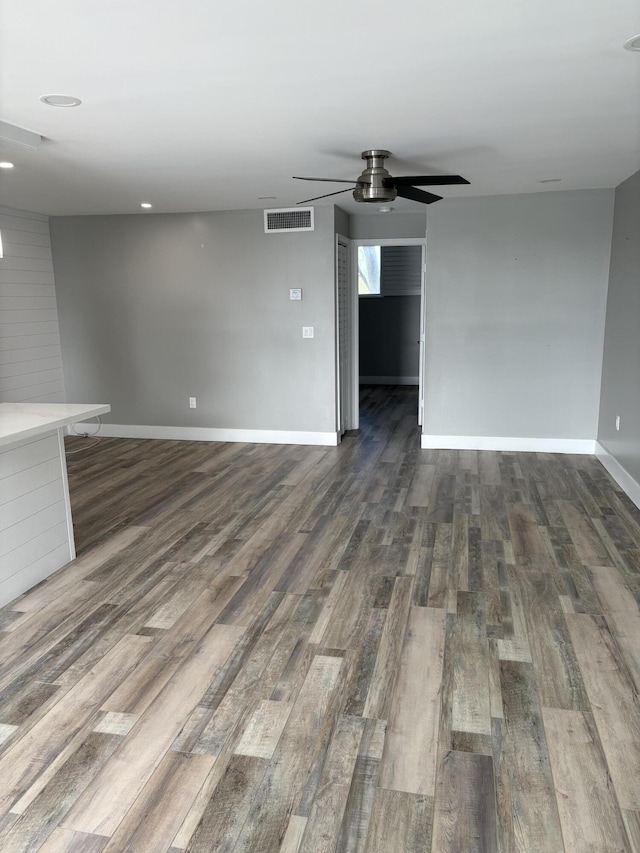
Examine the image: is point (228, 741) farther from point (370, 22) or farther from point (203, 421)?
point (203, 421)

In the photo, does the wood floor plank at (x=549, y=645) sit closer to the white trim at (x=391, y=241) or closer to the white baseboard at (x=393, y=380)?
the white trim at (x=391, y=241)

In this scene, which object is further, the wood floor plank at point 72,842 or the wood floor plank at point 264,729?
the wood floor plank at point 264,729

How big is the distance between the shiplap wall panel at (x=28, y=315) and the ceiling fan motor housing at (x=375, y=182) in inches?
149

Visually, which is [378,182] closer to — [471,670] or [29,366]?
[471,670]

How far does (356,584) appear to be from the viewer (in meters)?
3.27

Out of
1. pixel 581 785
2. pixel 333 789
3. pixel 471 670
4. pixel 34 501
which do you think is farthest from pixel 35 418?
pixel 581 785

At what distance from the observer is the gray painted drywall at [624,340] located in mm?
4570

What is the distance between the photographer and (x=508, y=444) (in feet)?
19.5

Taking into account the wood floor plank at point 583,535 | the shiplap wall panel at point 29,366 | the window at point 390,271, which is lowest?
the wood floor plank at point 583,535

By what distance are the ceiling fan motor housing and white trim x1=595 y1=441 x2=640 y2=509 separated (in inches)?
106

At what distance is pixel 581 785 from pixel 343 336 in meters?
5.19

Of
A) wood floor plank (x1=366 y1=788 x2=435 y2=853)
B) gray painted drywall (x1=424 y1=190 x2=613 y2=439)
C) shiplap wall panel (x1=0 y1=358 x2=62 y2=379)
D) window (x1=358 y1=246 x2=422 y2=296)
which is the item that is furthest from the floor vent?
wood floor plank (x1=366 y1=788 x2=435 y2=853)

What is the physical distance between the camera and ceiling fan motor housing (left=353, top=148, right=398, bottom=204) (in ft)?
12.3

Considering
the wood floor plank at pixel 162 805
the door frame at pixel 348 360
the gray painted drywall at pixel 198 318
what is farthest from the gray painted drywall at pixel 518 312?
the wood floor plank at pixel 162 805
